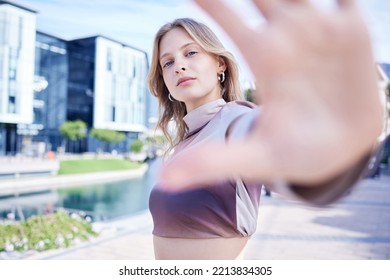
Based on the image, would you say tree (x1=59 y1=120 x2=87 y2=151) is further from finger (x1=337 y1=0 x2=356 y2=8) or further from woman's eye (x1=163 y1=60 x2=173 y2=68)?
finger (x1=337 y1=0 x2=356 y2=8)

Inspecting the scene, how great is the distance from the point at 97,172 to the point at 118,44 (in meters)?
5.39

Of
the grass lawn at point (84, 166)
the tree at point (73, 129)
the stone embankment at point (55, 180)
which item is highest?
the tree at point (73, 129)

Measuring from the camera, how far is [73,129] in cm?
789

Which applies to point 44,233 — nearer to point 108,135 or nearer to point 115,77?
point 115,77

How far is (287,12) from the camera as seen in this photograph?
33cm

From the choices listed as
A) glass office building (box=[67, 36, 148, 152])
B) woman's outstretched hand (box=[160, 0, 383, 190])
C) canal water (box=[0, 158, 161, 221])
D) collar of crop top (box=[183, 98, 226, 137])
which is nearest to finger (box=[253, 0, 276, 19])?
woman's outstretched hand (box=[160, 0, 383, 190])

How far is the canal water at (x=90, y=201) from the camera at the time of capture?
4965mm

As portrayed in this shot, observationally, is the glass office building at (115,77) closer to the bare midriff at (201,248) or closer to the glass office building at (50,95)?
the glass office building at (50,95)

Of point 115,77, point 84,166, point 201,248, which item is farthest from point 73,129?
point 201,248

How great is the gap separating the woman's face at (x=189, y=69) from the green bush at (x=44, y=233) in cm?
203

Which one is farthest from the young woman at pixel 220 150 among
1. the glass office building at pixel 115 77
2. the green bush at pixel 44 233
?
the glass office building at pixel 115 77

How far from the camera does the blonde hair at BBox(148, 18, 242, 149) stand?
2.73ft
